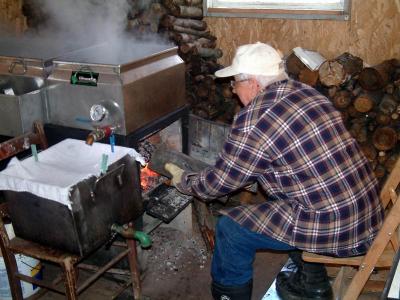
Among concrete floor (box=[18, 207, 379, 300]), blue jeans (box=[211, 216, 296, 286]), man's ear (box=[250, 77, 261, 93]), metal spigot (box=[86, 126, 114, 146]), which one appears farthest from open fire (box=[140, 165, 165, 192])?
man's ear (box=[250, 77, 261, 93])

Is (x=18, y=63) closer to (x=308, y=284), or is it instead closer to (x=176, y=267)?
(x=176, y=267)

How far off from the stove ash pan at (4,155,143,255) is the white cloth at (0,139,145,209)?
45mm

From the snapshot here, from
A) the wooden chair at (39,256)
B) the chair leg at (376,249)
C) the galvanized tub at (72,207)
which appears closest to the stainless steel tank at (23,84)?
the wooden chair at (39,256)

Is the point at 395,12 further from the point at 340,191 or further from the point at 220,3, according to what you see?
the point at 340,191

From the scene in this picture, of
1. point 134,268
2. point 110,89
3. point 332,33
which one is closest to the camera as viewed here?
point 110,89

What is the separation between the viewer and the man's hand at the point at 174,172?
2693 millimetres

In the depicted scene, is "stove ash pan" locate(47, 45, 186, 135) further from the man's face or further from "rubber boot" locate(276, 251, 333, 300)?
"rubber boot" locate(276, 251, 333, 300)

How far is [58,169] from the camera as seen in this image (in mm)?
2373

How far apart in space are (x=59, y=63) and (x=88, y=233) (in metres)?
1.13

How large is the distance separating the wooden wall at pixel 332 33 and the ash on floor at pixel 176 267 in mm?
1664

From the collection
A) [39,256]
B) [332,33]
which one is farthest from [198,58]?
[39,256]

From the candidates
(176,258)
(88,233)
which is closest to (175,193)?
(176,258)

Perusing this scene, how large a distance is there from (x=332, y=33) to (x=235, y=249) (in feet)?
7.12

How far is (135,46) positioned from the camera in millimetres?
3361
